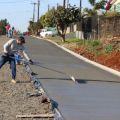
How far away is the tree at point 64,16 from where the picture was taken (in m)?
51.8

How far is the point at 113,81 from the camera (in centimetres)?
1969

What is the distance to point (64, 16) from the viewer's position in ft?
170

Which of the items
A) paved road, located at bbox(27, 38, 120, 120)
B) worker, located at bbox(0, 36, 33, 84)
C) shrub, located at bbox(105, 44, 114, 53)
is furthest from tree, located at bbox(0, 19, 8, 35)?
worker, located at bbox(0, 36, 33, 84)

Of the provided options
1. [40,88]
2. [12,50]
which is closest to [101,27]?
[12,50]

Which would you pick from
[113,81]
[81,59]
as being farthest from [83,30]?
[113,81]

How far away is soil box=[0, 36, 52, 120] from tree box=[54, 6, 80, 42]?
3190 centimetres

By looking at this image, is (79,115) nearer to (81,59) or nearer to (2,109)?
(2,109)

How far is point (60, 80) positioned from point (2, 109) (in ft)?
21.8

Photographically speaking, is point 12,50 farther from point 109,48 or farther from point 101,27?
point 101,27

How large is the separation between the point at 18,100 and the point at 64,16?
1480 inches

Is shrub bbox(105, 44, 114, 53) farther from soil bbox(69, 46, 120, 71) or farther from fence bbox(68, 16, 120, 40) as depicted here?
fence bbox(68, 16, 120, 40)

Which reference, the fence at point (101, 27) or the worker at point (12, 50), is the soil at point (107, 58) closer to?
the fence at point (101, 27)

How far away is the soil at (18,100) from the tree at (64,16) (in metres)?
31.9

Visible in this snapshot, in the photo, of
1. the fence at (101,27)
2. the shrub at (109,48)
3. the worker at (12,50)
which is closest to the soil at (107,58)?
the shrub at (109,48)
